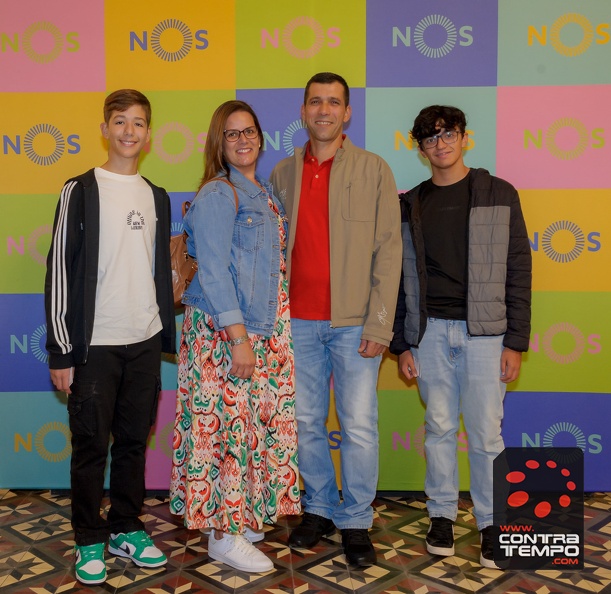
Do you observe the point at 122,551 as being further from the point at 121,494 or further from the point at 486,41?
the point at 486,41

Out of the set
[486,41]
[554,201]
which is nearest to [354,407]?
[554,201]

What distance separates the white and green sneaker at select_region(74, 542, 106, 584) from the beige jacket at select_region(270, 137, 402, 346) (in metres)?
1.16

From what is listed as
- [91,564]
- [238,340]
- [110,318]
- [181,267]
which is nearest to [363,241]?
[238,340]

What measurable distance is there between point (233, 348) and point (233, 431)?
30 centimetres

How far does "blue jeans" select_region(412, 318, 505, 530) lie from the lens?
8.42ft

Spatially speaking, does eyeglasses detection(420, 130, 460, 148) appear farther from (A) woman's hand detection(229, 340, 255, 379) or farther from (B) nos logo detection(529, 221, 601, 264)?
(A) woman's hand detection(229, 340, 255, 379)

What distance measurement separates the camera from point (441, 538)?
2652 mm

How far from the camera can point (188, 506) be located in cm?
247

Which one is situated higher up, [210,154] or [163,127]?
[163,127]

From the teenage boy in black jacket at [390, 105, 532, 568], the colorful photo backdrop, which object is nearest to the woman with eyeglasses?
the teenage boy in black jacket at [390, 105, 532, 568]

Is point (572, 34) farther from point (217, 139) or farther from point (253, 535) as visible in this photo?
point (253, 535)

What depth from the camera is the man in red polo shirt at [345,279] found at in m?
2.56

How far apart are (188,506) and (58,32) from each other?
219cm

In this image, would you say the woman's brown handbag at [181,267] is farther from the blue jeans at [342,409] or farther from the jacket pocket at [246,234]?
the blue jeans at [342,409]
